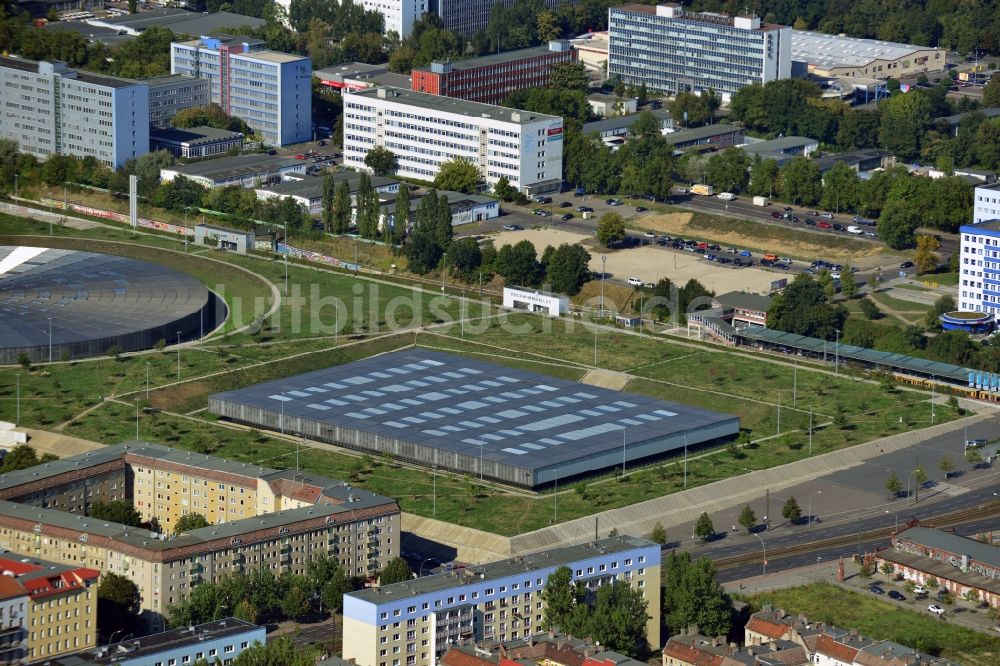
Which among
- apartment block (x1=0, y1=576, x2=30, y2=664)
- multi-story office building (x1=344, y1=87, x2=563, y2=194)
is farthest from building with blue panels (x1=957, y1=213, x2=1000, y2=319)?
apartment block (x1=0, y1=576, x2=30, y2=664)

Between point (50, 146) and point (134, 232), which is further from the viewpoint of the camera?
point (50, 146)

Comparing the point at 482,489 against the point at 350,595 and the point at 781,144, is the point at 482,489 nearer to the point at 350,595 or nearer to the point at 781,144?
the point at 350,595

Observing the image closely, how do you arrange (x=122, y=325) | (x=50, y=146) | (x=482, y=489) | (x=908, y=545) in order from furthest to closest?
(x=50, y=146)
(x=122, y=325)
(x=482, y=489)
(x=908, y=545)

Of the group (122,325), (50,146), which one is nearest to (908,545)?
(122,325)

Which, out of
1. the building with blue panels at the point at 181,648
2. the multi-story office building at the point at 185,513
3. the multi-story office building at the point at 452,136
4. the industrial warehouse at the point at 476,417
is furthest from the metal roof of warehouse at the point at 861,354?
the building with blue panels at the point at 181,648

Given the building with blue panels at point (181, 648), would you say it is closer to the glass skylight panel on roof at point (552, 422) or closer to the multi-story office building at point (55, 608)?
the multi-story office building at point (55, 608)
